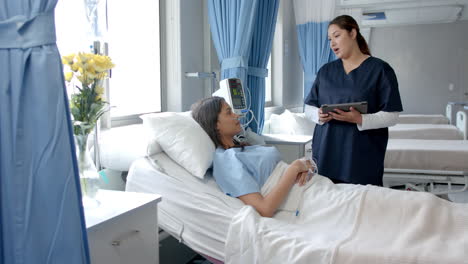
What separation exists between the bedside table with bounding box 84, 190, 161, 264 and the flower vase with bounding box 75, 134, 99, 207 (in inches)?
1.8

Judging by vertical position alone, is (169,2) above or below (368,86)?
above

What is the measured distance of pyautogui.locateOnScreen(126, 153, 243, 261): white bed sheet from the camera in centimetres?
162

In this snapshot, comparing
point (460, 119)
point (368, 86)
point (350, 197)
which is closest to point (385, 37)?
point (460, 119)

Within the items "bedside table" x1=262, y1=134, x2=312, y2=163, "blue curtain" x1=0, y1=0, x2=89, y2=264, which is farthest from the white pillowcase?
"blue curtain" x1=0, y1=0, x2=89, y2=264

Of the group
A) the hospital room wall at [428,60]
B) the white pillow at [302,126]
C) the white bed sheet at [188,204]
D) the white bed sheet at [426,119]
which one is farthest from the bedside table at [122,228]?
the hospital room wall at [428,60]

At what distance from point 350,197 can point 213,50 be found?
170 cm

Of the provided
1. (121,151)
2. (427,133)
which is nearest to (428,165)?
(427,133)

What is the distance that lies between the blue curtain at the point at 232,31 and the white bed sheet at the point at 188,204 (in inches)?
40.3

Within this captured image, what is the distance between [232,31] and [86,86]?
1437 mm

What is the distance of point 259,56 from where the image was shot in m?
3.01

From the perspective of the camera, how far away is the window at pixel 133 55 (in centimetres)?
246

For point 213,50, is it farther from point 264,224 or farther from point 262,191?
point 264,224

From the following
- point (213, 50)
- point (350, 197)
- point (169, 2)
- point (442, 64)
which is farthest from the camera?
point (442, 64)

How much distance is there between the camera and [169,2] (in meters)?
2.72
